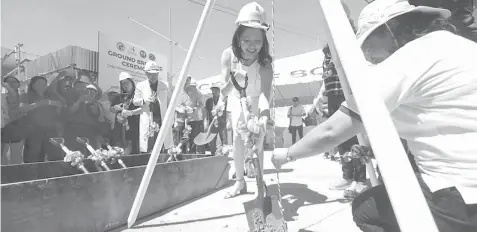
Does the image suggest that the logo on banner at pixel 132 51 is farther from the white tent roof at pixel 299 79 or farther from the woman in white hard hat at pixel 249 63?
the woman in white hard hat at pixel 249 63

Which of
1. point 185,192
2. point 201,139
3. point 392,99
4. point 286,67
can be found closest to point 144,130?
point 201,139

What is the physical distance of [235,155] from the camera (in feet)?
9.22

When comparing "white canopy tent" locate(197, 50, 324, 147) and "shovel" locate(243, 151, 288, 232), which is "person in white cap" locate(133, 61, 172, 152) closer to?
"shovel" locate(243, 151, 288, 232)

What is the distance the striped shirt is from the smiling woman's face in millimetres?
882

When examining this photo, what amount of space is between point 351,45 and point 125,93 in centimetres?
420

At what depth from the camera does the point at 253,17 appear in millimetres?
2396

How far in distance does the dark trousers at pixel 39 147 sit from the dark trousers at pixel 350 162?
3.45 meters

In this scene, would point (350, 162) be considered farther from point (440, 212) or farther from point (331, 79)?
point (440, 212)

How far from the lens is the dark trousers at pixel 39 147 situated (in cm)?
350

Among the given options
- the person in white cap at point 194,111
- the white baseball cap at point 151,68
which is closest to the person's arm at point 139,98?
the white baseball cap at point 151,68

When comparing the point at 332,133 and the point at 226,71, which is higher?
the point at 226,71

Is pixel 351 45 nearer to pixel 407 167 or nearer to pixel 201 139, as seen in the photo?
pixel 407 167

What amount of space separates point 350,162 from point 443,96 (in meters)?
2.20

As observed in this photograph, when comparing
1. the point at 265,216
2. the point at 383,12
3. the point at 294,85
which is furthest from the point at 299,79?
the point at 383,12
